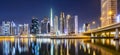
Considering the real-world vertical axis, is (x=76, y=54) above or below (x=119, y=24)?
below

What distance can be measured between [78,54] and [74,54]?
25.8 inches

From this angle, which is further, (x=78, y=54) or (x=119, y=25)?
(x=119, y=25)

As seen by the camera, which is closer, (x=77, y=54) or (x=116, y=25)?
(x=77, y=54)

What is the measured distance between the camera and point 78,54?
48.6 m

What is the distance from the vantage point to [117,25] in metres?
87.4

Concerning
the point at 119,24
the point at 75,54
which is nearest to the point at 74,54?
the point at 75,54

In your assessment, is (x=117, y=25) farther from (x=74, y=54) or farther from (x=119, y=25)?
(x=74, y=54)

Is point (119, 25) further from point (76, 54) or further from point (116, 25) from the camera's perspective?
point (76, 54)

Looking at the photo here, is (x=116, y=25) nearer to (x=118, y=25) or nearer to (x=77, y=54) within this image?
(x=118, y=25)

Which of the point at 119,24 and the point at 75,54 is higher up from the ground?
the point at 119,24

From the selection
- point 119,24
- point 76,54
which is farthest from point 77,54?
point 119,24

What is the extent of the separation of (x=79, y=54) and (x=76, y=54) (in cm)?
49

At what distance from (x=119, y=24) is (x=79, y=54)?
127ft

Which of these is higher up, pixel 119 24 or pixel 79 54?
pixel 119 24
